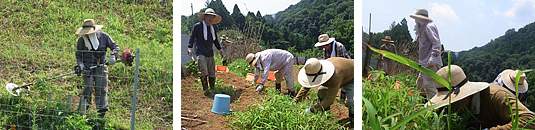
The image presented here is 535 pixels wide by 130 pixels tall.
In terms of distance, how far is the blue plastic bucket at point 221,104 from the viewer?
12.6 feet

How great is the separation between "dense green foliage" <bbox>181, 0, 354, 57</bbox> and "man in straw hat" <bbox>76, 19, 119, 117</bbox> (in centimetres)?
80

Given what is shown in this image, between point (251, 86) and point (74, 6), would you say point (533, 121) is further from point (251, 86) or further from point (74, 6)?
point (74, 6)

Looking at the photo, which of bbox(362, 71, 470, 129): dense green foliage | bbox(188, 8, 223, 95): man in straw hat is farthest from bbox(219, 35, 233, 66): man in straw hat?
bbox(362, 71, 470, 129): dense green foliage

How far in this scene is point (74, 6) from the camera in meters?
4.30

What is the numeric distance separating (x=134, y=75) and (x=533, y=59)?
3487mm

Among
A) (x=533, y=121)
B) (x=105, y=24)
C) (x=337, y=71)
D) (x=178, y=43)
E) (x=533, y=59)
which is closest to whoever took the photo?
(x=533, y=121)

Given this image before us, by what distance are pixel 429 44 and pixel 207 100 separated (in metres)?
2.11

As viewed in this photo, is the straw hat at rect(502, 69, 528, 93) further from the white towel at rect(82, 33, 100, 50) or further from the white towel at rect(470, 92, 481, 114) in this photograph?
the white towel at rect(82, 33, 100, 50)

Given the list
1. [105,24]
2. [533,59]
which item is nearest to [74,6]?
[105,24]

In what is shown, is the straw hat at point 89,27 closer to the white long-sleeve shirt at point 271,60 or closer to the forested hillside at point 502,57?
the white long-sleeve shirt at point 271,60

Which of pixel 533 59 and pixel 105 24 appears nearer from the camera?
pixel 533 59

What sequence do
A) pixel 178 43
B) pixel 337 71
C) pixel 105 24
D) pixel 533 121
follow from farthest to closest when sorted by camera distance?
pixel 105 24
pixel 178 43
pixel 337 71
pixel 533 121

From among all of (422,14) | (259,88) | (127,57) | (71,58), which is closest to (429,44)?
(422,14)

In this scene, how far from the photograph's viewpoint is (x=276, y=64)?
3807 millimetres
